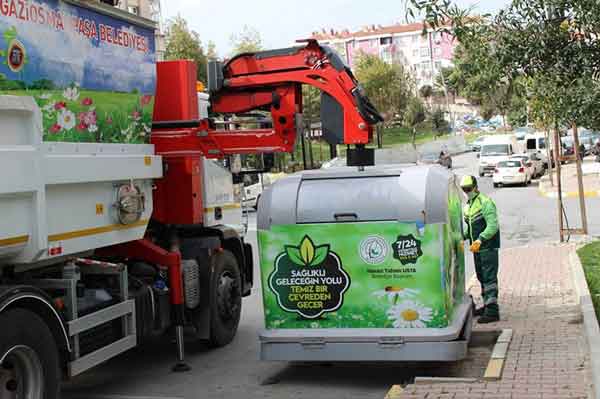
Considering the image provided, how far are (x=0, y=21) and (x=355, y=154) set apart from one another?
11.4 feet

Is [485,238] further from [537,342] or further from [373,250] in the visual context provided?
[373,250]

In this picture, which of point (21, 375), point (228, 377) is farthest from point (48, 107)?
point (228, 377)

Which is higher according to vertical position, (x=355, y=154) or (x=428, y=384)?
(x=355, y=154)

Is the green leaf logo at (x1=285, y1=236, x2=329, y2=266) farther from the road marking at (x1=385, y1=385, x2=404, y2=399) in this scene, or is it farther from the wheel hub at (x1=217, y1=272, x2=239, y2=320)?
the wheel hub at (x1=217, y1=272, x2=239, y2=320)

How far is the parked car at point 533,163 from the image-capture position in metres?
38.0

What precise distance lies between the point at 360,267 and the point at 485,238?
2254 mm

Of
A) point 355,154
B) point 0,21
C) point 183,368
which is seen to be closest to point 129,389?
point 183,368

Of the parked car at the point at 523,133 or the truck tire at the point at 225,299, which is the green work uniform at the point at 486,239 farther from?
the parked car at the point at 523,133

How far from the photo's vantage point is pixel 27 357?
18.7 feet

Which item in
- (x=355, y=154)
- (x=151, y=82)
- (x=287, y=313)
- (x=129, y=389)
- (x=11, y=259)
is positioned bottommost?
(x=129, y=389)

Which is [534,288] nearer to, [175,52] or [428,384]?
[428,384]

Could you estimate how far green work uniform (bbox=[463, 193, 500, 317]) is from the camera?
913 cm

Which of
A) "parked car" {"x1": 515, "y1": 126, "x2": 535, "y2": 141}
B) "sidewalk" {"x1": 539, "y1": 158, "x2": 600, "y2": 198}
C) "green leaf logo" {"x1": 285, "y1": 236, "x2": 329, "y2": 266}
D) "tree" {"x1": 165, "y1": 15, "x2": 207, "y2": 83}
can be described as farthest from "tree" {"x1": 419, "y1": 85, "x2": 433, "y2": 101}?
"green leaf logo" {"x1": 285, "y1": 236, "x2": 329, "y2": 266}

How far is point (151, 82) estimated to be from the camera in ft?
26.1
